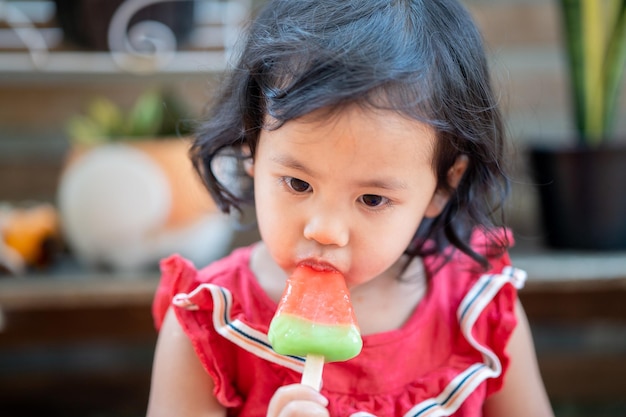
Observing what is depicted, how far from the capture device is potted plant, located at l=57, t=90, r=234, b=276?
68.4 inches

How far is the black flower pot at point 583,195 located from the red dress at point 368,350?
720 millimetres

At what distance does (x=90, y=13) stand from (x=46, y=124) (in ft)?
1.22

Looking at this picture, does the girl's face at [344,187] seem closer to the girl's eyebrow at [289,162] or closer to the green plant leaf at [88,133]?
the girl's eyebrow at [289,162]

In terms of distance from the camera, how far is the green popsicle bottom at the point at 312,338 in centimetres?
87

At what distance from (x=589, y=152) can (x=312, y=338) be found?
1.11 meters

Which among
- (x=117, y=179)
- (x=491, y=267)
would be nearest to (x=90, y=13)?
(x=117, y=179)

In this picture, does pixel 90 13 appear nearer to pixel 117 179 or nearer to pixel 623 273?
pixel 117 179

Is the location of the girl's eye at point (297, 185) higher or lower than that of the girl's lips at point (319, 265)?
higher

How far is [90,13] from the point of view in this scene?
1.93 metres

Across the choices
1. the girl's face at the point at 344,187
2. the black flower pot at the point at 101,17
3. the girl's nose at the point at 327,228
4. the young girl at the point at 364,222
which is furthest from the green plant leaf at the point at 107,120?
the girl's nose at the point at 327,228

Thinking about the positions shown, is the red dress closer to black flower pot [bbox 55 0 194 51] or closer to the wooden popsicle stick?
the wooden popsicle stick

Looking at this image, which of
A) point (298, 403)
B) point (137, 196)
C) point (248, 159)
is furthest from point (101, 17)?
point (298, 403)

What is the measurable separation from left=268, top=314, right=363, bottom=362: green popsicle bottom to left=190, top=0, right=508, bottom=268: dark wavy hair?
0.77ft

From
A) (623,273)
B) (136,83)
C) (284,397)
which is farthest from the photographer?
(136,83)
